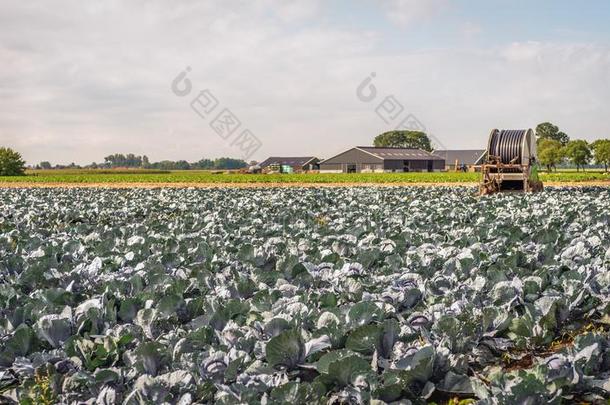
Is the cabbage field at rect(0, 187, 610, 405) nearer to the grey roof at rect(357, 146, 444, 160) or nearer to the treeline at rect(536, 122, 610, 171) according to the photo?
the grey roof at rect(357, 146, 444, 160)

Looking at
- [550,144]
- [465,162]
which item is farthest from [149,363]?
[550,144]

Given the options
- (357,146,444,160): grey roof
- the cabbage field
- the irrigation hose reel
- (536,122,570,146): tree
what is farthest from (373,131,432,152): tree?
the cabbage field

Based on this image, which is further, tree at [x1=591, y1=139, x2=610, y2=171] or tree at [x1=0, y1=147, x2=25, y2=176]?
tree at [x1=591, y1=139, x2=610, y2=171]

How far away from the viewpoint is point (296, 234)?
383 inches

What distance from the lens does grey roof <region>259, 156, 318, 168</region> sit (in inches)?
4581

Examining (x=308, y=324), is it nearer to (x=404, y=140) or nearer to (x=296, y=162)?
(x=296, y=162)

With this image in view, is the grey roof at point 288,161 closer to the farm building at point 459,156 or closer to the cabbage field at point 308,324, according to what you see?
the farm building at point 459,156

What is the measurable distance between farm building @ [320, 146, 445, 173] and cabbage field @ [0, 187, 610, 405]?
84.1 meters

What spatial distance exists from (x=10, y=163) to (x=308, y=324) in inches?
2833

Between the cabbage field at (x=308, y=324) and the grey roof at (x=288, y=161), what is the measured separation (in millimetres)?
106695

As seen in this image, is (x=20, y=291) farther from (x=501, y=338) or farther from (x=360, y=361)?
(x=501, y=338)

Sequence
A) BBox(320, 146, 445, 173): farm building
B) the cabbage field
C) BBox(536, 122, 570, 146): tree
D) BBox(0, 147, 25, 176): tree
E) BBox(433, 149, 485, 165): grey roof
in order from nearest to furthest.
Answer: the cabbage field < BBox(0, 147, 25, 176): tree < BBox(320, 146, 445, 173): farm building < BBox(433, 149, 485, 165): grey roof < BBox(536, 122, 570, 146): tree

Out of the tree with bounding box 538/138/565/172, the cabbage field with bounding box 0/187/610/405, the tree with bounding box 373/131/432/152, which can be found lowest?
the cabbage field with bounding box 0/187/610/405

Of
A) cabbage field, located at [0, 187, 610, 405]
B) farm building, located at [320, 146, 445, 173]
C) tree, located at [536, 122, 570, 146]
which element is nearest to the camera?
cabbage field, located at [0, 187, 610, 405]
